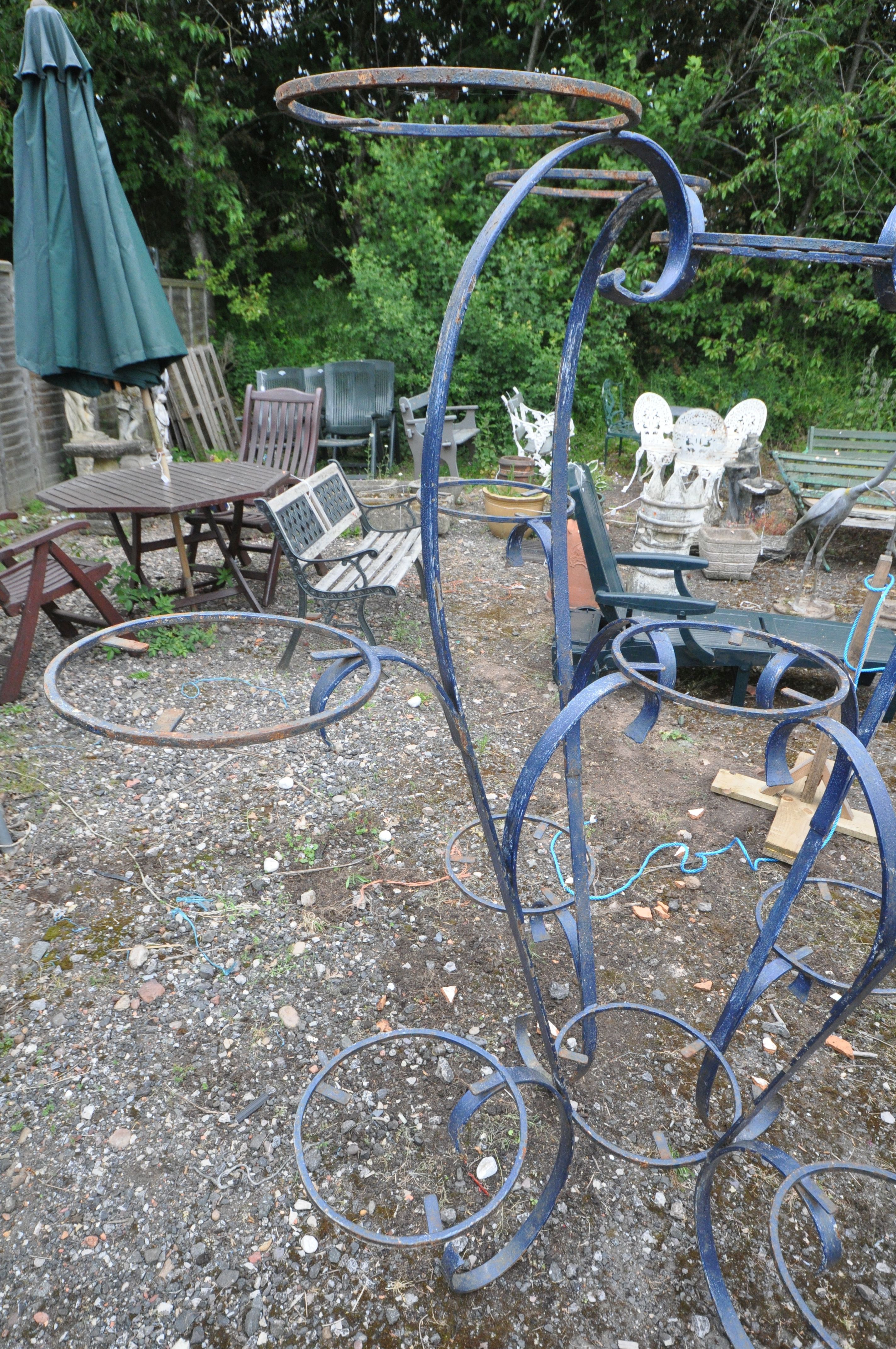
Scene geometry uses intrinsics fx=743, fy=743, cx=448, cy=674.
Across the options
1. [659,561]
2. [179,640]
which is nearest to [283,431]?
[179,640]

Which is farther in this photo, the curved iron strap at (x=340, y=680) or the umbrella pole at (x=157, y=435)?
the umbrella pole at (x=157, y=435)

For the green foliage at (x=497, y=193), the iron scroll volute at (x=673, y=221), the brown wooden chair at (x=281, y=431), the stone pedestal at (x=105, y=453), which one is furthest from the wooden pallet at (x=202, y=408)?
the iron scroll volute at (x=673, y=221)

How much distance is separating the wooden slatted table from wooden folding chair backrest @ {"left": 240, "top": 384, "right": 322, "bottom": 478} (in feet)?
2.41

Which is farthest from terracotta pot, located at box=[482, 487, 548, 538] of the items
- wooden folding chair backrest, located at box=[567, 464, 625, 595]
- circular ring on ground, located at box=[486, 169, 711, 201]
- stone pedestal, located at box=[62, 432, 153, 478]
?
circular ring on ground, located at box=[486, 169, 711, 201]

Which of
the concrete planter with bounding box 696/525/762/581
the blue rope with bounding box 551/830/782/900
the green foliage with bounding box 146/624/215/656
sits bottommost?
the blue rope with bounding box 551/830/782/900

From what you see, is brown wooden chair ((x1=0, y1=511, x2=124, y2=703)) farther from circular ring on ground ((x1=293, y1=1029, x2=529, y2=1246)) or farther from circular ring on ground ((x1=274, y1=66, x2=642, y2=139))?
circular ring on ground ((x1=274, y1=66, x2=642, y2=139))

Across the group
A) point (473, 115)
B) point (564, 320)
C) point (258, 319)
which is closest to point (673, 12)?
point (473, 115)

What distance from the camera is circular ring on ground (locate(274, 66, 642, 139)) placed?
3.20 ft

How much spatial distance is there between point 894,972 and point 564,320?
8.04 meters

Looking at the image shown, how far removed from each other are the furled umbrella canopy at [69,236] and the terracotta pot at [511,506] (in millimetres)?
2977

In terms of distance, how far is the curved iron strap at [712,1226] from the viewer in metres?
1.36

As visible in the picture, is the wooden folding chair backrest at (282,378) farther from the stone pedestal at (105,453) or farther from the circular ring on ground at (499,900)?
the circular ring on ground at (499,900)

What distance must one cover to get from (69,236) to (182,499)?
4.00ft

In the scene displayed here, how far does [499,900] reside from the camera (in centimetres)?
253
